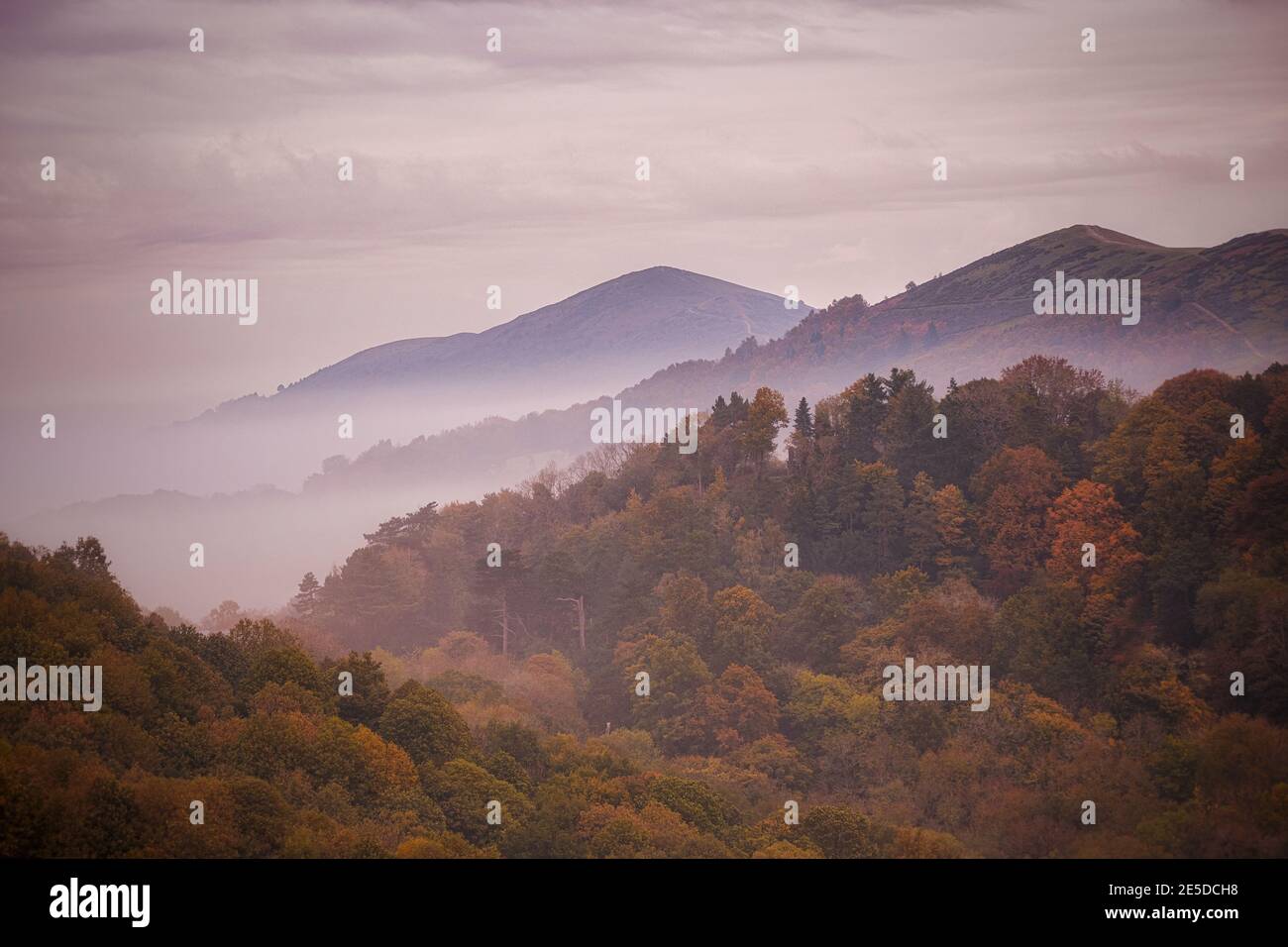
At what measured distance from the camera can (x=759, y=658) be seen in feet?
194

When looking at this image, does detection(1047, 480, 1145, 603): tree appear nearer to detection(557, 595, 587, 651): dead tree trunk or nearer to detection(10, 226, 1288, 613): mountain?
detection(557, 595, 587, 651): dead tree trunk

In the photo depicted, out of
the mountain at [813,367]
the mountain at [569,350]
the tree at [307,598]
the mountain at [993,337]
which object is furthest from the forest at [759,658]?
the mountain at [569,350]

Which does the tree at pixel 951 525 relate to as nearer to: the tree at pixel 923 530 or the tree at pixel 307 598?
the tree at pixel 923 530

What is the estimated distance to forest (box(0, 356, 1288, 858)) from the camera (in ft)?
117

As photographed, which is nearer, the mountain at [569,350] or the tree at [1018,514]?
the tree at [1018,514]

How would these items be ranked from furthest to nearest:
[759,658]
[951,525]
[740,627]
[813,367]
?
[813,367]
[951,525]
[740,627]
[759,658]

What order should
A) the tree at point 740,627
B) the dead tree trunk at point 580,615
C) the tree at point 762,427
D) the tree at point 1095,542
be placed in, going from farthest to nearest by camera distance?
the tree at point 762,427 → the dead tree trunk at point 580,615 → the tree at point 740,627 → the tree at point 1095,542

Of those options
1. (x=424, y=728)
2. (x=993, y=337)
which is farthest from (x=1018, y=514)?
(x=993, y=337)

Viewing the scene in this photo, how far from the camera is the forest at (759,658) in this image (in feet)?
117

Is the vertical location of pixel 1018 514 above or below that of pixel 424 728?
above

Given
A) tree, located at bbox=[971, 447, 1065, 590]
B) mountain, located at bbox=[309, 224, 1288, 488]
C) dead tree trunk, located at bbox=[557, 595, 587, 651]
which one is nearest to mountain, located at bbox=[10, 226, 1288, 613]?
mountain, located at bbox=[309, 224, 1288, 488]

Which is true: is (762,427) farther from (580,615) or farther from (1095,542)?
(1095,542)

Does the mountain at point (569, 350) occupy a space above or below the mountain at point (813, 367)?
above

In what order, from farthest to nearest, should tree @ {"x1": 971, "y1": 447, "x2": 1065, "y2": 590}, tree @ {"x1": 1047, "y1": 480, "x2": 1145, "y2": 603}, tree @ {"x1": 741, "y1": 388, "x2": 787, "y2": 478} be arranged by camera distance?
tree @ {"x1": 741, "y1": 388, "x2": 787, "y2": 478}
tree @ {"x1": 971, "y1": 447, "x2": 1065, "y2": 590}
tree @ {"x1": 1047, "y1": 480, "x2": 1145, "y2": 603}
